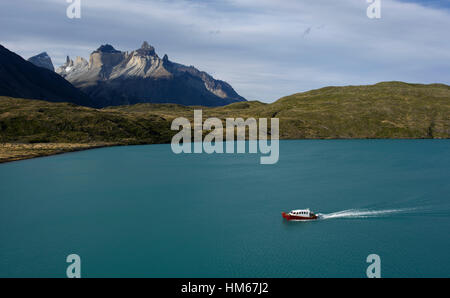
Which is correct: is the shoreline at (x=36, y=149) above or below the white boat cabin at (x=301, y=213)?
above

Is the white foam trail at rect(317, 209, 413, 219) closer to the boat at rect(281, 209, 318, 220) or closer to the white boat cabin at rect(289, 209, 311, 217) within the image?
the boat at rect(281, 209, 318, 220)

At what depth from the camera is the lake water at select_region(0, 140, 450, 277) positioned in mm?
47156

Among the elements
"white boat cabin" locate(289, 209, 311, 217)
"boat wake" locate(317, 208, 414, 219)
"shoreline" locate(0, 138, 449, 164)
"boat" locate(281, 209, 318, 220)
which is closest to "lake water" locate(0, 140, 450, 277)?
"boat wake" locate(317, 208, 414, 219)

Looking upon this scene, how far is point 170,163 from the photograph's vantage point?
139125 millimetres

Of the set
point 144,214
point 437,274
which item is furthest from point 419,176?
point 144,214

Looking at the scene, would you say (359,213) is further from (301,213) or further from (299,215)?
(299,215)

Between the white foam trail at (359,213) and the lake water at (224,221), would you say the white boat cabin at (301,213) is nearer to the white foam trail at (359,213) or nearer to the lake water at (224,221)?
the lake water at (224,221)

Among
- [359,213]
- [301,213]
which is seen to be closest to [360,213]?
[359,213]

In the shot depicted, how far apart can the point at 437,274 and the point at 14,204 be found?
8486 centimetres

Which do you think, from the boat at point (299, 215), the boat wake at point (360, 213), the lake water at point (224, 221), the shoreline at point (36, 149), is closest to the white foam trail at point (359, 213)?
the boat wake at point (360, 213)

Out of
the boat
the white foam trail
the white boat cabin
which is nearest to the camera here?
the boat

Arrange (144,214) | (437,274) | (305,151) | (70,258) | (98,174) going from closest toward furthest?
(437,274), (70,258), (144,214), (98,174), (305,151)

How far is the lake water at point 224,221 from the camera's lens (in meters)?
47.2
